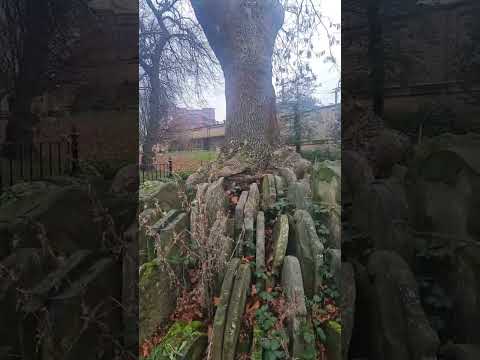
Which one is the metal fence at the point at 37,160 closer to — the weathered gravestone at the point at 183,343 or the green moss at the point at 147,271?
the green moss at the point at 147,271

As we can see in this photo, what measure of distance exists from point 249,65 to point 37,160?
1.28 meters

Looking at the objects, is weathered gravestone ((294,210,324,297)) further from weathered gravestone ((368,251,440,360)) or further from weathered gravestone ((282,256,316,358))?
weathered gravestone ((368,251,440,360))

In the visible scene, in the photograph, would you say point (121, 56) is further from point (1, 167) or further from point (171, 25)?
point (1, 167)

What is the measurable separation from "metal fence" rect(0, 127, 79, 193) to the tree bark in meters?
0.84

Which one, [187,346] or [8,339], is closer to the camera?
[8,339]

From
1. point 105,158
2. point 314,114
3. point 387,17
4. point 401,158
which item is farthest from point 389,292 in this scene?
point 105,158

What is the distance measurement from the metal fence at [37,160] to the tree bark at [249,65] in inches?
32.9

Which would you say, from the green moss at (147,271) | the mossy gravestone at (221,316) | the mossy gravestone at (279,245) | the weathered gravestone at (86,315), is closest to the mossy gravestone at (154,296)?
the green moss at (147,271)

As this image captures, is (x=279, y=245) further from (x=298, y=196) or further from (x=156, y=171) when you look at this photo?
(x=156, y=171)

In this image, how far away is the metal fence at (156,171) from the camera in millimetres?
1844

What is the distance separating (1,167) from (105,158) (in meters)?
0.52

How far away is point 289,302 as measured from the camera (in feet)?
6.25

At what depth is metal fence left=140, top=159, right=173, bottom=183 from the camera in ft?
6.05

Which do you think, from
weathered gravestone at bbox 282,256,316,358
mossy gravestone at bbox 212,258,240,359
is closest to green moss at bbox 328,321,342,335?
weathered gravestone at bbox 282,256,316,358
